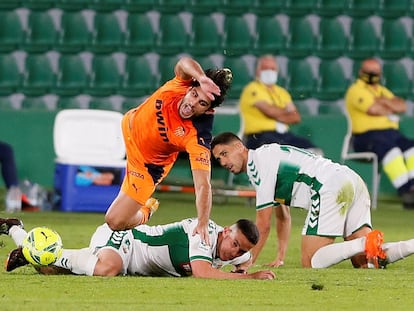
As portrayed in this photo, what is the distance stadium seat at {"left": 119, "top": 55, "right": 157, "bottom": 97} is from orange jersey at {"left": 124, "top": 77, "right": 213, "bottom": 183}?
309 inches

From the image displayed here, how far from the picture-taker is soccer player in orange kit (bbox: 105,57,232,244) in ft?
25.9

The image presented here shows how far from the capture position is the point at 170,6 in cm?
1766

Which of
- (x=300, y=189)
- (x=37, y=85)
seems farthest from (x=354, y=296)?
(x=37, y=85)

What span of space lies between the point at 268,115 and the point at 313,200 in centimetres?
569

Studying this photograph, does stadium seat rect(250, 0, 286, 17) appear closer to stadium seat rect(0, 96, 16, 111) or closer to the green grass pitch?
stadium seat rect(0, 96, 16, 111)

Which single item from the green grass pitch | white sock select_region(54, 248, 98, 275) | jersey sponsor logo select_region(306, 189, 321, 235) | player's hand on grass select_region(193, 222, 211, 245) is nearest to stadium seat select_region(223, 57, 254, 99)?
the green grass pitch

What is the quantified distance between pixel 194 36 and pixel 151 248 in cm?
941

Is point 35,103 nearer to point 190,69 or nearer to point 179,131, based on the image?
point 179,131

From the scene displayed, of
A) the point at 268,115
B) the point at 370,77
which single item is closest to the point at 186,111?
the point at 268,115

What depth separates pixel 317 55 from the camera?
57.9ft

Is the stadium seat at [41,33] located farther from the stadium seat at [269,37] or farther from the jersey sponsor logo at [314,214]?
the jersey sponsor logo at [314,214]

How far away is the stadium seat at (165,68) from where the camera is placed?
17.1 meters

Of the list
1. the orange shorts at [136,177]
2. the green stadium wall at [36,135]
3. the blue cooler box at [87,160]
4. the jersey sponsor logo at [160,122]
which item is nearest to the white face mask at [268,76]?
the green stadium wall at [36,135]

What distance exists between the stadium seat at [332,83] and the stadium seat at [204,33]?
154 cm
